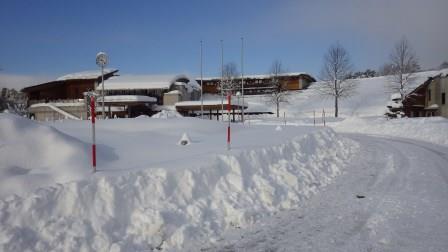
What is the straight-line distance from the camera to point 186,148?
36.2 ft

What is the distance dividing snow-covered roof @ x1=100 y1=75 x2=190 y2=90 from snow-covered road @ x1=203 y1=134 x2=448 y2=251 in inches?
1997

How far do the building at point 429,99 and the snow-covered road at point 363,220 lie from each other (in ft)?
162

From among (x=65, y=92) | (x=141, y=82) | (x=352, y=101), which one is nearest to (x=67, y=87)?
(x=65, y=92)

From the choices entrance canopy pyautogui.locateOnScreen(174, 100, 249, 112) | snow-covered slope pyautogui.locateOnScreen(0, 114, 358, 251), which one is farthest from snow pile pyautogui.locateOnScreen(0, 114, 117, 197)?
entrance canopy pyautogui.locateOnScreen(174, 100, 249, 112)

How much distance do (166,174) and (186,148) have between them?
4.01 metres

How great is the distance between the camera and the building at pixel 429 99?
54438 millimetres

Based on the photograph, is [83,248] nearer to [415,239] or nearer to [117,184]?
[117,184]

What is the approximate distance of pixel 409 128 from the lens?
2798 cm

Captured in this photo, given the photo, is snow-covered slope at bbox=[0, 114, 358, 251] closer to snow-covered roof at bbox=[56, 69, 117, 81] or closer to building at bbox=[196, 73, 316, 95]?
snow-covered roof at bbox=[56, 69, 117, 81]

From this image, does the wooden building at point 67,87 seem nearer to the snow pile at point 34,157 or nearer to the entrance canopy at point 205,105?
the entrance canopy at point 205,105

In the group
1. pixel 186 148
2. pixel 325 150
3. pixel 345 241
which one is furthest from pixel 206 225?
pixel 325 150

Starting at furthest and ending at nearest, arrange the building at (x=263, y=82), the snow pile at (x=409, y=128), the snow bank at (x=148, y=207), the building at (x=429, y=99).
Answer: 1. the building at (x=263, y=82)
2. the building at (x=429, y=99)
3. the snow pile at (x=409, y=128)
4. the snow bank at (x=148, y=207)

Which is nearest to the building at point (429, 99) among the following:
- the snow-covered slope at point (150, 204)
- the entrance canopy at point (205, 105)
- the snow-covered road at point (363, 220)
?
the entrance canopy at point (205, 105)

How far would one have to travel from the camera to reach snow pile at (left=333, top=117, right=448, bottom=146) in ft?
77.3
